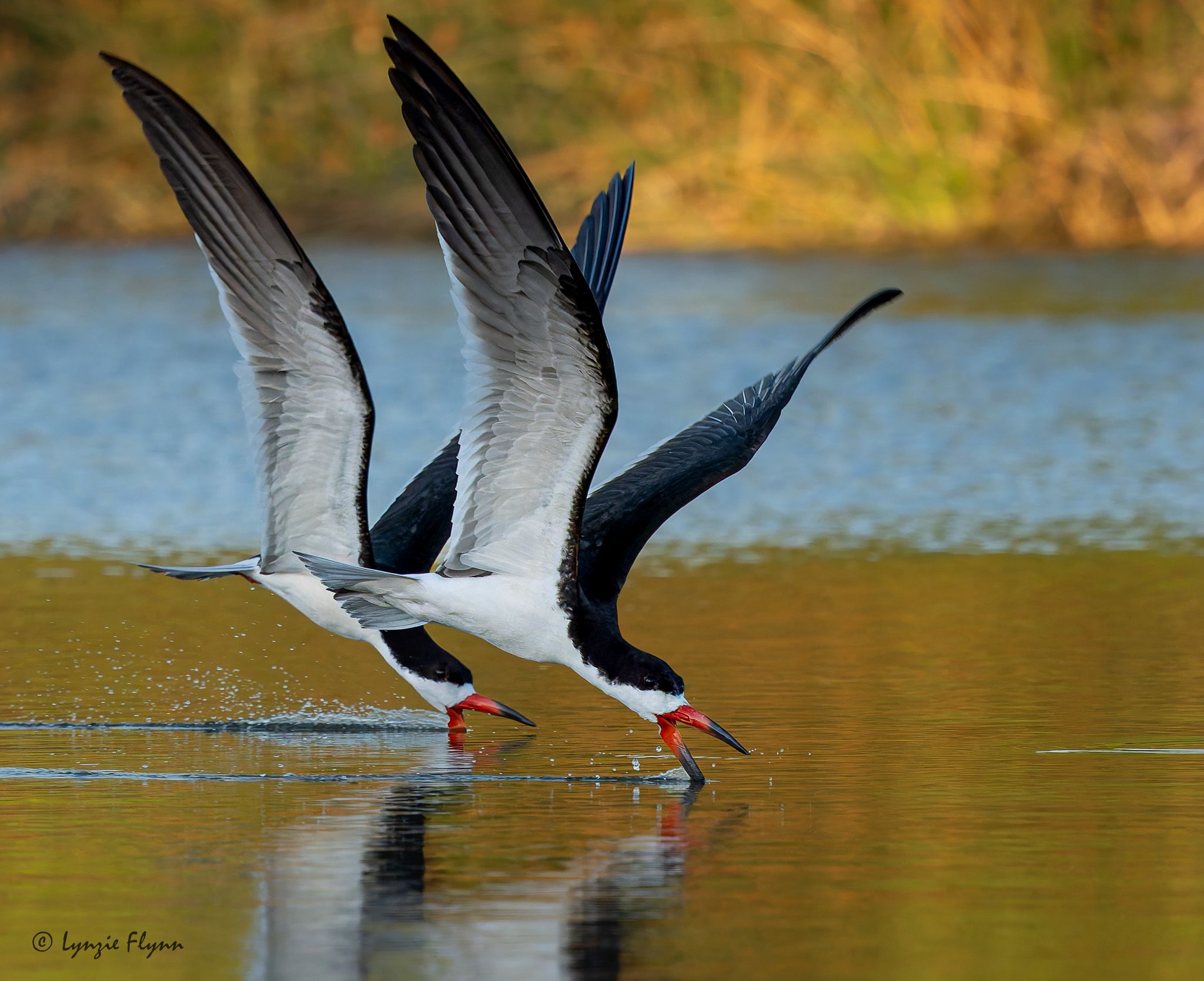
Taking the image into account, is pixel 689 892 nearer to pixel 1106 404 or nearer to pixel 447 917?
pixel 447 917

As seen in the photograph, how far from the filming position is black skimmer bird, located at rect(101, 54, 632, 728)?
23.2ft

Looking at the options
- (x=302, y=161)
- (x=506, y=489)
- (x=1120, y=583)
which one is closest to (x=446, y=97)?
(x=506, y=489)

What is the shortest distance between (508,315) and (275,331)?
1.23 m

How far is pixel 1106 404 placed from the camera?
1488 centimetres

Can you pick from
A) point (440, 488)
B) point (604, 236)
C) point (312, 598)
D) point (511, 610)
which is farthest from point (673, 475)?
point (511, 610)

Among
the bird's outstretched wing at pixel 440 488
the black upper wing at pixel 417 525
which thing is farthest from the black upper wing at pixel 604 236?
the black upper wing at pixel 417 525

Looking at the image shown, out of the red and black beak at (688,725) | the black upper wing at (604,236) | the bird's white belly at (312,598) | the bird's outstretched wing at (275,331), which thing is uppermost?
the black upper wing at (604,236)

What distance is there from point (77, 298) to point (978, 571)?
13557mm

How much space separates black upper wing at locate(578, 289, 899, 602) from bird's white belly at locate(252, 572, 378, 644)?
0.80 meters

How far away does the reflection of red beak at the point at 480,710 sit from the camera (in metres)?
7.24

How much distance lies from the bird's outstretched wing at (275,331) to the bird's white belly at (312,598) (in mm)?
233

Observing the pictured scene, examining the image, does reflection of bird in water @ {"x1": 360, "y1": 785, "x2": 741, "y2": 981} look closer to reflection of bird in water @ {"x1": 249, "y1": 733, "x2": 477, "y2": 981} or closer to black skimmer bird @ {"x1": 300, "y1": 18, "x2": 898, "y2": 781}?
reflection of bird in water @ {"x1": 249, "y1": 733, "x2": 477, "y2": 981}

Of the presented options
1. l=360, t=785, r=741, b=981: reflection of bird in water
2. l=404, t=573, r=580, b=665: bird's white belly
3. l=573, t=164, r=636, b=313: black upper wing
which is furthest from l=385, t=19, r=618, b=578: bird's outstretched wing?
l=573, t=164, r=636, b=313: black upper wing

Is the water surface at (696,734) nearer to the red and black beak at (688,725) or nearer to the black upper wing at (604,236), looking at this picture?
the red and black beak at (688,725)
